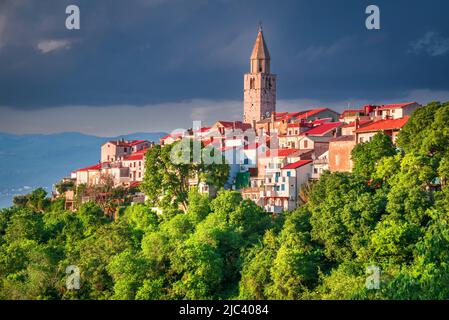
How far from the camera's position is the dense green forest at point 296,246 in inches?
1282

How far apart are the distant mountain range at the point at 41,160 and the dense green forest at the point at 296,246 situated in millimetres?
78655

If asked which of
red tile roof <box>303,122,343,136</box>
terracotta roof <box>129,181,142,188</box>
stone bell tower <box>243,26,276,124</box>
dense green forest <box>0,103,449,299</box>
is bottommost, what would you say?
dense green forest <box>0,103,449,299</box>

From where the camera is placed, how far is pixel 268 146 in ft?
172

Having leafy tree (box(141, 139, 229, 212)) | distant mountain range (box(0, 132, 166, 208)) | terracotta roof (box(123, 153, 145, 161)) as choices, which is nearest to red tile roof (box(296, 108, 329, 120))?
terracotta roof (box(123, 153, 145, 161))

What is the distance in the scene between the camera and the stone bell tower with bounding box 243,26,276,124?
7056 centimetres

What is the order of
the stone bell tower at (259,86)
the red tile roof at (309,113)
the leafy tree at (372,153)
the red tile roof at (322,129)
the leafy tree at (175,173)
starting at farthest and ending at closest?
the stone bell tower at (259,86) < the red tile roof at (309,113) < the red tile roof at (322,129) < the leafy tree at (175,173) < the leafy tree at (372,153)

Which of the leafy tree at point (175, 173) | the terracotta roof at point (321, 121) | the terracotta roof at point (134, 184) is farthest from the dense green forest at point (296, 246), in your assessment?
the terracotta roof at point (321, 121)

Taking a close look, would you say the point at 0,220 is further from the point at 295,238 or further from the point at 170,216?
the point at 295,238

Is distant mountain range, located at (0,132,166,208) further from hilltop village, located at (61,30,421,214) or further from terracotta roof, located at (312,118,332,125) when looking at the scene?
terracotta roof, located at (312,118,332,125)

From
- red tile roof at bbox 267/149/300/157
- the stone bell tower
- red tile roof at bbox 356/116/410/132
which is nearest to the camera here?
red tile roof at bbox 356/116/410/132

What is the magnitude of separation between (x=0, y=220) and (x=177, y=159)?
13867 millimetres

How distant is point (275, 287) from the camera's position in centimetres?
3356

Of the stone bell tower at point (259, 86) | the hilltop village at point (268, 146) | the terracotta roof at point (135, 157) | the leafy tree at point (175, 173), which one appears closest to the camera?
the hilltop village at point (268, 146)

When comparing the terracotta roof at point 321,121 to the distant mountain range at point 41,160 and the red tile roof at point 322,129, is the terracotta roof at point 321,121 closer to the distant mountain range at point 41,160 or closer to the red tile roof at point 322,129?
the red tile roof at point 322,129
